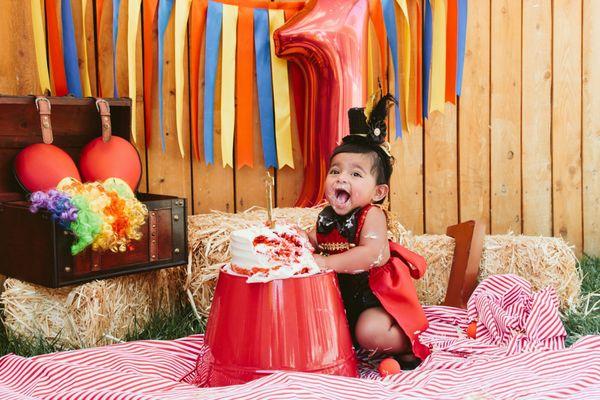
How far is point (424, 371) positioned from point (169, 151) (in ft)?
4.75

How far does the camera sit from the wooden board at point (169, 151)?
2.80 metres

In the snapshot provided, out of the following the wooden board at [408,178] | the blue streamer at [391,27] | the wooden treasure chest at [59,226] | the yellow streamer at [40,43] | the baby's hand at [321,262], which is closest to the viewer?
the baby's hand at [321,262]

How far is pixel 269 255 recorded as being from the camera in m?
1.66

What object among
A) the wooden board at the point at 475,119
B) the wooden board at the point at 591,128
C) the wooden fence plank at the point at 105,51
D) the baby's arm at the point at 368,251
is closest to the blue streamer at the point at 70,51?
the wooden fence plank at the point at 105,51

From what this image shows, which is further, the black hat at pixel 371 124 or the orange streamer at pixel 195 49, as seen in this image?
the orange streamer at pixel 195 49

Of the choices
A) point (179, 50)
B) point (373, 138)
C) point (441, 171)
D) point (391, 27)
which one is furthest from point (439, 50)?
point (373, 138)

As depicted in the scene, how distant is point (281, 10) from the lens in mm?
2805

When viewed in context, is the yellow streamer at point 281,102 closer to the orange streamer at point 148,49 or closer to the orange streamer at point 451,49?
the orange streamer at point 148,49

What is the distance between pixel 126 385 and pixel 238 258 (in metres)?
0.40

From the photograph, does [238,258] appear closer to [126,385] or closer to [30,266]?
[126,385]

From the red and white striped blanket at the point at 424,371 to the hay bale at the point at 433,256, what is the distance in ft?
0.88

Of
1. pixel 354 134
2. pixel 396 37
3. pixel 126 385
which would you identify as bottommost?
pixel 126 385

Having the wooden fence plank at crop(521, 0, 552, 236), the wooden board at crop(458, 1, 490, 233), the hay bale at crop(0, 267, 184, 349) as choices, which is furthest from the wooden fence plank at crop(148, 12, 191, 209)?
the wooden fence plank at crop(521, 0, 552, 236)

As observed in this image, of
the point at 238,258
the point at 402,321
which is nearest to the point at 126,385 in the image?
the point at 238,258
